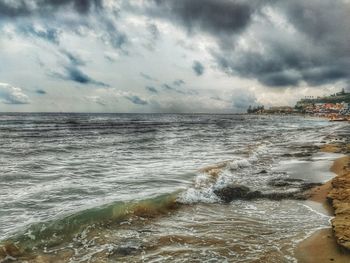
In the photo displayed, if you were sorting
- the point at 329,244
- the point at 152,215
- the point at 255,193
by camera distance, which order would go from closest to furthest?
1. the point at 329,244
2. the point at 152,215
3. the point at 255,193

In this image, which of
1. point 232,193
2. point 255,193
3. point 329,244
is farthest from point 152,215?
point 329,244

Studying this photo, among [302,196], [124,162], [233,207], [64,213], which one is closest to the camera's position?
[64,213]

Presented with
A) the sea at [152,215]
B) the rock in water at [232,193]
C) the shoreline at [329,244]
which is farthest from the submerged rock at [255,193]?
the shoreline at [329,244]

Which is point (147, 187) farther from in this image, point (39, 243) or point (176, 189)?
point (39, 243)

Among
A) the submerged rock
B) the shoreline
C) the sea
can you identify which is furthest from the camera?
the submerged rock

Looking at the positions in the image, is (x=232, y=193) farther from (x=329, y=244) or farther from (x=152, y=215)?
(x=329, y=244)

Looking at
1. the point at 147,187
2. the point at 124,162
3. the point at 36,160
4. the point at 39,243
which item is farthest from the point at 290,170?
the point at 36,160

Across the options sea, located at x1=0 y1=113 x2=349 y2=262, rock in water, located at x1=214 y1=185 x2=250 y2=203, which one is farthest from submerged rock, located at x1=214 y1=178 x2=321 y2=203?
sea, located at x1=0 y1=113 x2=349 y2=262

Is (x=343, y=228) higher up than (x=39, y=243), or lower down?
higher up

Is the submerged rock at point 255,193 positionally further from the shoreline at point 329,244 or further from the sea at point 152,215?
the shoreline at point 329,244

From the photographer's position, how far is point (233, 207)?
38.4ft

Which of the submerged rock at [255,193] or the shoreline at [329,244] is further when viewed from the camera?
the submerged rock at [255,193]

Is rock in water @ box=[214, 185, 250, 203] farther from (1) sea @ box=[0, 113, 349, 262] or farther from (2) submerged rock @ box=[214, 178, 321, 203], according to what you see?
(1) sea @ box=[0, 113, 349, 262]

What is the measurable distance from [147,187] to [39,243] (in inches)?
257
